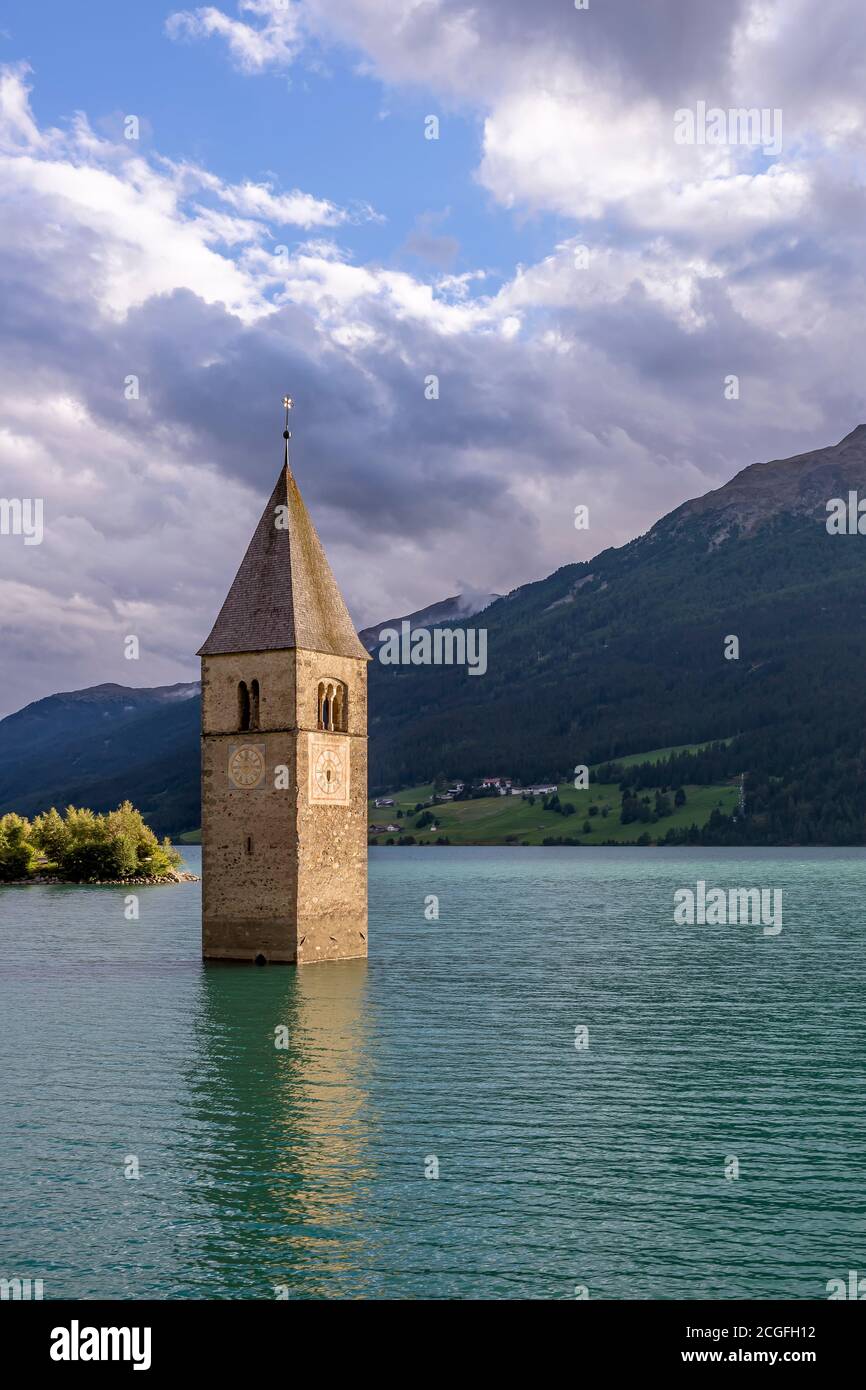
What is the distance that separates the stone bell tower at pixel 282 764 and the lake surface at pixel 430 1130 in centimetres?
235

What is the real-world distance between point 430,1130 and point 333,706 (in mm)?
35037

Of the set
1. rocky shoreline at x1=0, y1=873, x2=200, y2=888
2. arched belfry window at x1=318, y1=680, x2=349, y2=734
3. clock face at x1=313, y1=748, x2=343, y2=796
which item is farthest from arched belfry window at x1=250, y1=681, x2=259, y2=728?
rocky shoreline at x1=0, y1=873, x2=200, y2=888

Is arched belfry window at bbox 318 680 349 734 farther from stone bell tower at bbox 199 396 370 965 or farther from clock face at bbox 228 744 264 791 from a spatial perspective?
clock face at bbox 228 744 264 791

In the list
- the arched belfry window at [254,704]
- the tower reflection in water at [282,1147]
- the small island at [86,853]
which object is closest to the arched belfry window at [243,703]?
the arched belfry window at [254,704]

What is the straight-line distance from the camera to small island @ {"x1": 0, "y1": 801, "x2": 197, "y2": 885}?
158250 mm

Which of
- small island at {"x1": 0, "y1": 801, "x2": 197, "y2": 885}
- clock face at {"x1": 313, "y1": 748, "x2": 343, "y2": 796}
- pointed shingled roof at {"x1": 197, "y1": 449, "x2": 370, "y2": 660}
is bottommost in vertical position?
small island at {"x1": 0, "y1": 801, "x2": 197, "y2": 885}

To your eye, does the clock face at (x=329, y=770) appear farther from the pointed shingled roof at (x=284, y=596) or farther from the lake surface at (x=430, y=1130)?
the lake surface at (x=430, y=1130)

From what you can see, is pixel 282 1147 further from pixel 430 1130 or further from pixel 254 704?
pixel 254 704

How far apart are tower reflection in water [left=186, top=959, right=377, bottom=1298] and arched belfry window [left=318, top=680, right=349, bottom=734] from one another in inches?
623

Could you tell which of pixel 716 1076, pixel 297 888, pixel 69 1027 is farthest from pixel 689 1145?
pixel 297 888

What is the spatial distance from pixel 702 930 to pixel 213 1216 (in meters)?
75.3

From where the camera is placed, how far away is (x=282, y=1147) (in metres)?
29.4

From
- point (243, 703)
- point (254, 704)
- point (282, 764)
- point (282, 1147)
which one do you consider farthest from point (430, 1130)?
point (243, 703)
